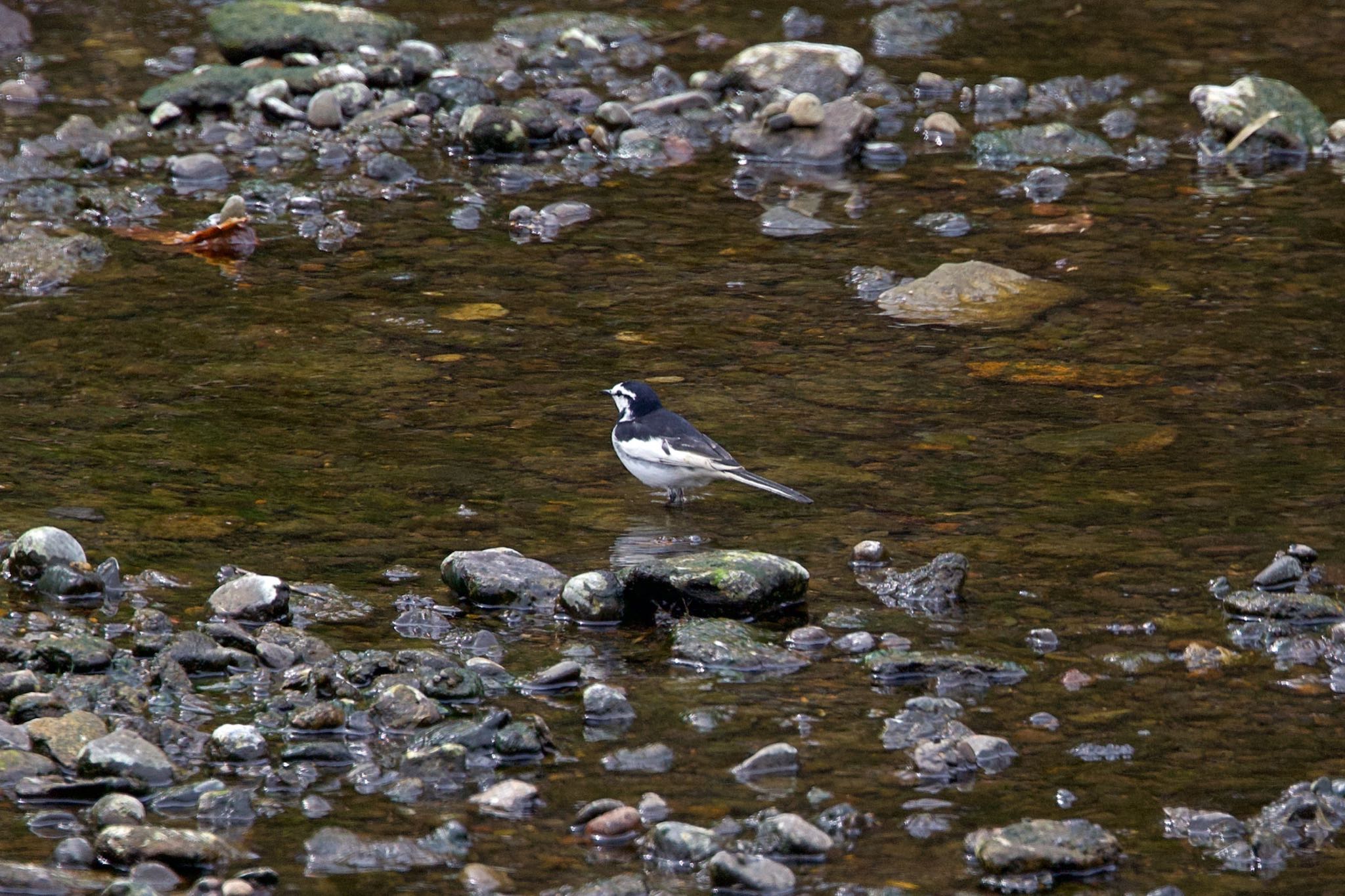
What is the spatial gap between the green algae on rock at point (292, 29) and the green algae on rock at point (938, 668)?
13.0m

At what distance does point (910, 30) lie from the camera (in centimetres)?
2034

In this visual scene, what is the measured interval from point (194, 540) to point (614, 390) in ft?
8.50

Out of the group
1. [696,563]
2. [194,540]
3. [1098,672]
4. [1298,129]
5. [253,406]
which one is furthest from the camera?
[1298,129]

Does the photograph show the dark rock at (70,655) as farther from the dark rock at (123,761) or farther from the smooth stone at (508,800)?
the smooth stone at (508,800)

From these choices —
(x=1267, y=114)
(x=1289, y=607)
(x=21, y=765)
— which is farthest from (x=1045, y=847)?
(x=1267, y=114)

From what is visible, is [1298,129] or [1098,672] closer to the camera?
[1098,672]

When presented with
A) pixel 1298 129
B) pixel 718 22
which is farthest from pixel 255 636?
pixel 718 22

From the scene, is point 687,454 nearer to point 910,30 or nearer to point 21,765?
point 21,765

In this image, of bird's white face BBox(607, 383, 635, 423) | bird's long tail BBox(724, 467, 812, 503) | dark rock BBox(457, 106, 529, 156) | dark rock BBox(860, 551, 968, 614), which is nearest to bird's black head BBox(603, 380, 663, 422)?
bird's white face BBox(607, 383, 635, 423)

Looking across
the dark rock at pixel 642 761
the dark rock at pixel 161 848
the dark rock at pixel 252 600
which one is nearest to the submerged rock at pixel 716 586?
the dark rock at pixel 642 761

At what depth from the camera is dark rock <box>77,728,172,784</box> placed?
622cm

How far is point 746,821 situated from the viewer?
6059 mm

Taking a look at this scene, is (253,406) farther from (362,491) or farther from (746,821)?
(746,821)

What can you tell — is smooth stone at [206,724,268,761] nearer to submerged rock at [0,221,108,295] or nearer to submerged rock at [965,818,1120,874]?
submerged rock at [965,818,1120,874]
